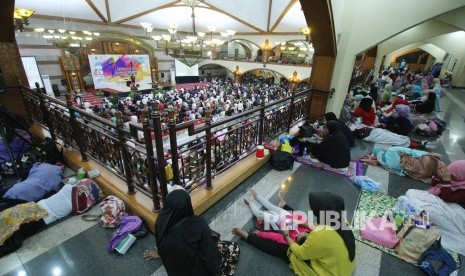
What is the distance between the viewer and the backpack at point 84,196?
2545 mm

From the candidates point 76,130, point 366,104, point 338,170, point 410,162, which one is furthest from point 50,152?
point 366,104

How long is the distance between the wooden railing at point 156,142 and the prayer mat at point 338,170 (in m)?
0.76

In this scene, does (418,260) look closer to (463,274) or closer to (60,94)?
(463,274)

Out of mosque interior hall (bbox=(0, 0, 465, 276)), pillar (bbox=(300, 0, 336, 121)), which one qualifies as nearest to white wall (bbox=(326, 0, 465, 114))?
mosque interior hall (bbox=(0, 0, 465, 276))

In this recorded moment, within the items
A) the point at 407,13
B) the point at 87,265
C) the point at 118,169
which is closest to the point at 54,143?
the point at 118,169

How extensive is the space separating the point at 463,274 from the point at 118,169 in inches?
153

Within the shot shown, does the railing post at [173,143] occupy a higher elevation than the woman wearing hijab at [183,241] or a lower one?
higher

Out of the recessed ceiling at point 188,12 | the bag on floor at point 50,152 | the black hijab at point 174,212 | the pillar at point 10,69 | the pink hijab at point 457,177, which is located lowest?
the bag on floor at point 50,152

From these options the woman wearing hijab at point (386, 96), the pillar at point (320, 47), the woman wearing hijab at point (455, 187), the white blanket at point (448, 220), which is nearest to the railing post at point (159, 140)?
the white blanket at point (448, 220)

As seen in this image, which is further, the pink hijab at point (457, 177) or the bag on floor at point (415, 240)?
the pink hijab at point (457, 177)

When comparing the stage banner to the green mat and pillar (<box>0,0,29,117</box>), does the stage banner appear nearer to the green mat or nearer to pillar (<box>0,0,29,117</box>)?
pillar (<box>0,0,29,117</box>)

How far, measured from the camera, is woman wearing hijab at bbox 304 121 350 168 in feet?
11.7

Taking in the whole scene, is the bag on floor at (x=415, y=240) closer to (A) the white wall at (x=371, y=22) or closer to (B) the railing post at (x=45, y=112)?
(A) the white wall at (x=371, y=22)

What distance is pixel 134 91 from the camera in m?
14.7
